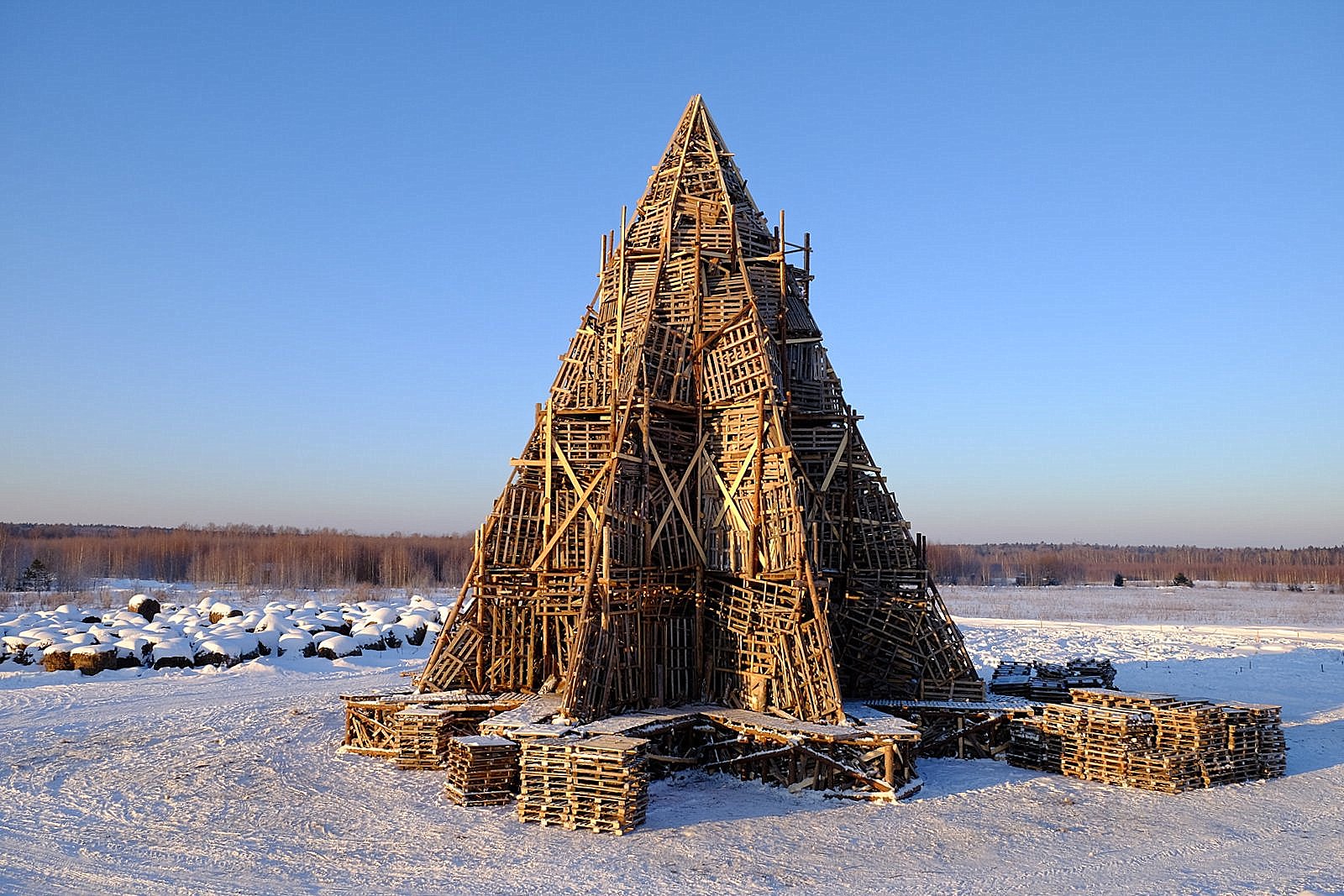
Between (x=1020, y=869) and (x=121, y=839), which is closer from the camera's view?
(x=1020, y=869)

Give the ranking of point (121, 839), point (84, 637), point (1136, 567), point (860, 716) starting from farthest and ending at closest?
point (1136, 567) → point (84, 637) → point (860, 716) → point (121, 839)

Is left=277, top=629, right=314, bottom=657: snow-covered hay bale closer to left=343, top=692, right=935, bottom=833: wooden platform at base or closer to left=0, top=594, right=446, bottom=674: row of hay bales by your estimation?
left=0, top=594, right=446, bottom=674: row of hay bales

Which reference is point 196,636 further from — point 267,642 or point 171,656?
point 171,656

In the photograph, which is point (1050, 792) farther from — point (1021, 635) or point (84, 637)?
point (84, 637)

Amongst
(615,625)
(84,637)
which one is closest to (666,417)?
(615,625)

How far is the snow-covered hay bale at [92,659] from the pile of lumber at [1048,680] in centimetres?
3069

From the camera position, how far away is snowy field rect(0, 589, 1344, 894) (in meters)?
13.6

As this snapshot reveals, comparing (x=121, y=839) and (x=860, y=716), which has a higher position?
(x=860, y=716)

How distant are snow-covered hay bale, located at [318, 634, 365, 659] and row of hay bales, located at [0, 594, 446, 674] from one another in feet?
0.11

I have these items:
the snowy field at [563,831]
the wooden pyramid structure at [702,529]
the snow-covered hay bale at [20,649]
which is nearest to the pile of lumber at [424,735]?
the snowy field at [563,831]

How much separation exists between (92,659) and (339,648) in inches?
343

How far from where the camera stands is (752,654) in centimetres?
2080

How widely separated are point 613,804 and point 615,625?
526 cm

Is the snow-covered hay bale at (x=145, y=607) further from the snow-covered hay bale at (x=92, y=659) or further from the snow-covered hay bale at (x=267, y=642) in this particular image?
the snow-covered hay bale at (x=92, y=659)
